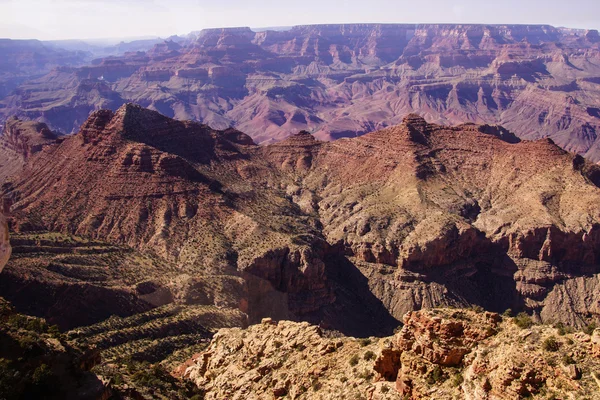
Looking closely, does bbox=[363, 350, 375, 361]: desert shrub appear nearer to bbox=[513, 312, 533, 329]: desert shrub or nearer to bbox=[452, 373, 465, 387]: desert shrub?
bbox=[452, 373, 465, 387]: desert shrub

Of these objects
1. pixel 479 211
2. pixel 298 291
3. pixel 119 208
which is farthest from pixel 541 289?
pixel 119 208

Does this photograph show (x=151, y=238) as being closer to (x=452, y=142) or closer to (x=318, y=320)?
(x=318, y=320)

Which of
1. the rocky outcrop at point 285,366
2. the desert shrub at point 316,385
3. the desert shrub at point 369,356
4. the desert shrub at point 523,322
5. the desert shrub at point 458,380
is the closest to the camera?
the desert shrub at point 458,380

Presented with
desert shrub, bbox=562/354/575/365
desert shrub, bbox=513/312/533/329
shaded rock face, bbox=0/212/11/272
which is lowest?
desert shrub, bbox=513/312/533/329

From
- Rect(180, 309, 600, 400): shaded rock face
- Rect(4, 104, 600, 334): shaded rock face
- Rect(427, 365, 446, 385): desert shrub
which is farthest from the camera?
Rect(4, 104, 600, 334): shaded rock face

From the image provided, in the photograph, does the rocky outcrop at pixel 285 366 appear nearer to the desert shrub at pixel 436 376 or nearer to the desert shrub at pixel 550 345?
the desert shrub at pixel 436 376

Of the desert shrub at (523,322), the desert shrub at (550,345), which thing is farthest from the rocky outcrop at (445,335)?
the desert shrub at (550,345)

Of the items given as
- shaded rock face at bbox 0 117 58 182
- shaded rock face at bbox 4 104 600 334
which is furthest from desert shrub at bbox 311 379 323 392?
shaded rock face at bbox 0 117 58 182
